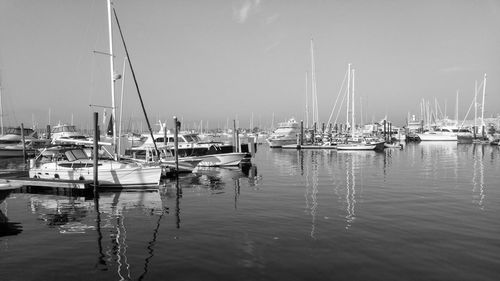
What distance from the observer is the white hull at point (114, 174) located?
20594 millimetres

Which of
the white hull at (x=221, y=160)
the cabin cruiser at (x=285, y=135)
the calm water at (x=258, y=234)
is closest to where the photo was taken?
the calm water at (x=258, y=234)

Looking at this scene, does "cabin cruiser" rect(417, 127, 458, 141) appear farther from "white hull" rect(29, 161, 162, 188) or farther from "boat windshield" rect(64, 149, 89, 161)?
"boat windshield" rect(64, 149, 89, 161)

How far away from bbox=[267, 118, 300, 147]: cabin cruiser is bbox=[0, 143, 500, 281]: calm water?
48885mm

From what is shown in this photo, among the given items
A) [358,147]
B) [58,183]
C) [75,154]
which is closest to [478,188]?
[58,183]

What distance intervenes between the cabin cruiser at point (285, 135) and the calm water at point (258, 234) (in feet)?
160

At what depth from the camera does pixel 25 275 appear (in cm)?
855

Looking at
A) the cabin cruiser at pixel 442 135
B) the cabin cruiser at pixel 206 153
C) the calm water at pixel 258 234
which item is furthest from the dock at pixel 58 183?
the cabin cruiser at pixel 442 135

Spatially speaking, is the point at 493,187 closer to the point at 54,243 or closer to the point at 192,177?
the point at 192,177

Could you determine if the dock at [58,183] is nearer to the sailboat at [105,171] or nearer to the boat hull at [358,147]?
the sailboat at [105,171]

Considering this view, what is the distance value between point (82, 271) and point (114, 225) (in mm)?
4396

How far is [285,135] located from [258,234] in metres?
63.4

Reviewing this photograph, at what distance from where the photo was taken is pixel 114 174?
67.7ft

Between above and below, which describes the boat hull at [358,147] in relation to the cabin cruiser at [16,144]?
below

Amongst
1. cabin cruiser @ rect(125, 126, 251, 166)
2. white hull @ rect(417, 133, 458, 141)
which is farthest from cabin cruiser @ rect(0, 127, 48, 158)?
white hull @ rect(417, 133, 458, 141)
